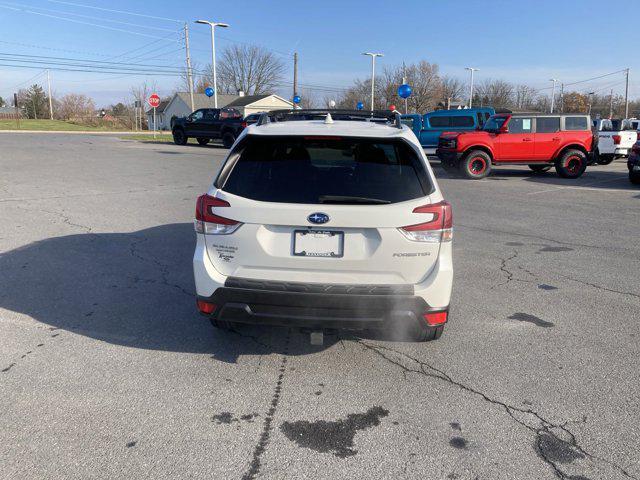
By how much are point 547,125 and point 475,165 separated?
2.50 metres

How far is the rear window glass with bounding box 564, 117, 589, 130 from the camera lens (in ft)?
52.8

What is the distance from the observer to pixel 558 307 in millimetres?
4992

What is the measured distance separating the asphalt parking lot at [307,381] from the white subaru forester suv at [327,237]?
0.48 meters

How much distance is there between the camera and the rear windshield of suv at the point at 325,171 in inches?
133

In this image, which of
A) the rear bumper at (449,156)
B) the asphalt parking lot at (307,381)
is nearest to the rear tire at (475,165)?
the rear bumper at (449,156)

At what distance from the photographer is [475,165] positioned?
16.2m

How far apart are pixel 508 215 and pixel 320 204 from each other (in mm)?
7621

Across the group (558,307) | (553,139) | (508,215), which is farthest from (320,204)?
(553,139)

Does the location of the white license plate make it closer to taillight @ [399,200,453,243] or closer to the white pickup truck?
taillight @ [399,200,453,243]

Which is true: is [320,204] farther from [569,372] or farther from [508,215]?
[508,215]

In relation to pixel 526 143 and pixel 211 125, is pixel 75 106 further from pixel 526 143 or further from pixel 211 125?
pixel 526 143

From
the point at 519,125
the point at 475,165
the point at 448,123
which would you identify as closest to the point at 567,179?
the point at 519,125

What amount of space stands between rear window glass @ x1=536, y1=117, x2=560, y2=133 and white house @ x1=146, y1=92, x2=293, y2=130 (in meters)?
52.9

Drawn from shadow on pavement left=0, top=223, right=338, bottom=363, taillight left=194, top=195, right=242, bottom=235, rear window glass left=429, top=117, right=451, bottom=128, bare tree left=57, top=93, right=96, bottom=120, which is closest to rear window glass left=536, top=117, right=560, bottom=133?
rear window glass left=429, top=117, right=451, bottom=128
